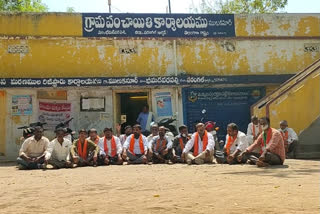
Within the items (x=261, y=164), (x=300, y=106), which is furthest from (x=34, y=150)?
(x=300, y=106)

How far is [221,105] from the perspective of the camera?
15.7m

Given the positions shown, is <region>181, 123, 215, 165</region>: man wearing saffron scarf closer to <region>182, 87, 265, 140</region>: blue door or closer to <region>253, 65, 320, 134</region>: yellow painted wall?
<region>253, 65, 320, 134</region>: yellow painted wall

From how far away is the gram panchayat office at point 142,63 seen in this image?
14445 millimetres

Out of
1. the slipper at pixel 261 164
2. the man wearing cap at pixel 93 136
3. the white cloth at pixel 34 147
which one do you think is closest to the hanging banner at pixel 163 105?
the man wearing cap at pixel 93 136

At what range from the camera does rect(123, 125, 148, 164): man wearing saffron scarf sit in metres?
11.3

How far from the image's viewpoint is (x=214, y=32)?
51.5 ft

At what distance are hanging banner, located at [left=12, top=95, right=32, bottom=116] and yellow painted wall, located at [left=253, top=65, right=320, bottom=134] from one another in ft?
26.3

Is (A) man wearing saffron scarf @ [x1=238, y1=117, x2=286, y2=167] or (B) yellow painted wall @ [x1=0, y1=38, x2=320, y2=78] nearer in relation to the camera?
(A) man wearing saffron scarf @ [x1=238, y1=117, x2=286, y2=167]

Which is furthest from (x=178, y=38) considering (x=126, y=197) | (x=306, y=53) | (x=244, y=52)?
(x=126, y=197)

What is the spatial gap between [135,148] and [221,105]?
5.28 meters

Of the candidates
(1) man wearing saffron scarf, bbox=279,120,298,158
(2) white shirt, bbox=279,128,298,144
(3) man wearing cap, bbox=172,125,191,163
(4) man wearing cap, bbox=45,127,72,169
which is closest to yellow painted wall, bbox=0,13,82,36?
(4) man wearing cap, bbox=45,127,72,169

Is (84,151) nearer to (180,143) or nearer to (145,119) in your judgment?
(180,143)

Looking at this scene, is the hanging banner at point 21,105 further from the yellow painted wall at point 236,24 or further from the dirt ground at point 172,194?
the dirt ground at point 172,194

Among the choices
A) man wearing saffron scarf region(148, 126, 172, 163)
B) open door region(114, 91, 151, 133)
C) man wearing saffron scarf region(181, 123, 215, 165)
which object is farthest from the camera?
open door region(114, 91, 151, 133)
